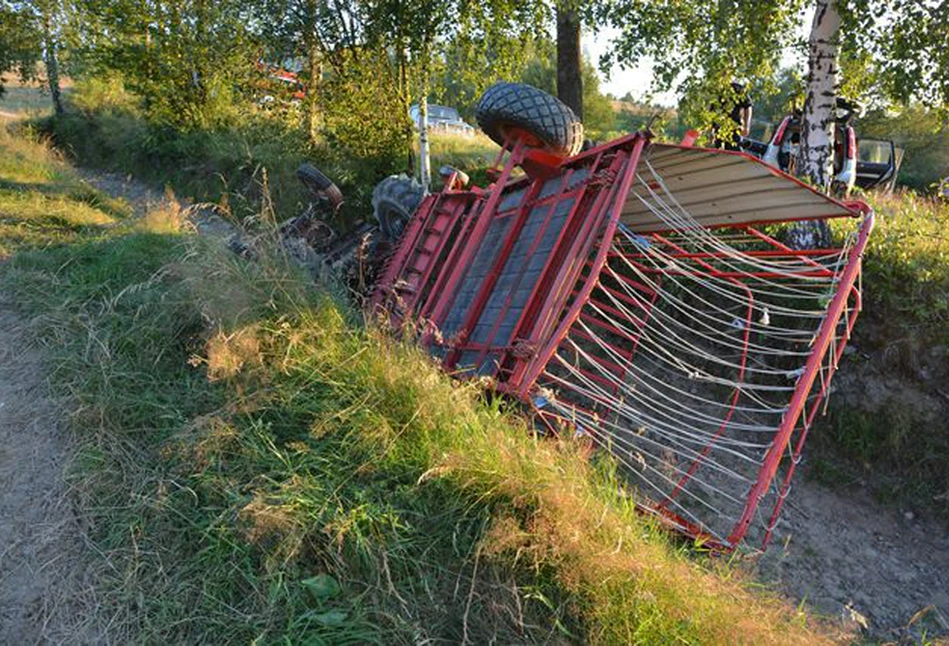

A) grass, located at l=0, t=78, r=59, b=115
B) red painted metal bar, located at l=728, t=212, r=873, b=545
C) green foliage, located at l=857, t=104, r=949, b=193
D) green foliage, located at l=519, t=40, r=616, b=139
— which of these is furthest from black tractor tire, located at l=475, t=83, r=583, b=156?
green foliage, located at l=857, t=104, r=949, b=193

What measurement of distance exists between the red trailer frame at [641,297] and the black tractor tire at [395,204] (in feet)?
2.91

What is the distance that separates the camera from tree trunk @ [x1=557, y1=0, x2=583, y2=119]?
31.1 ft

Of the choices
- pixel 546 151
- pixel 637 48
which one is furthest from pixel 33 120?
pixel 546 151

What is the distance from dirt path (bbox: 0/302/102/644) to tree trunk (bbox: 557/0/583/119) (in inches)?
313

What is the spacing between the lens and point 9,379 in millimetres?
4121

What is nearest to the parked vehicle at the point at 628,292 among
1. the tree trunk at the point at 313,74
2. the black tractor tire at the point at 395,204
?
the black tractor tire at the point at 395,204

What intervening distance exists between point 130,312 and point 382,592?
313 centimetres

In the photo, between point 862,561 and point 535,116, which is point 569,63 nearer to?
point 535,116

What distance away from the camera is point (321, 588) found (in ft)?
8.45

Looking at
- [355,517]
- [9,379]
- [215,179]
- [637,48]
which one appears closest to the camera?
[355,517]

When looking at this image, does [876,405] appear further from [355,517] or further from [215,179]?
[215,179]

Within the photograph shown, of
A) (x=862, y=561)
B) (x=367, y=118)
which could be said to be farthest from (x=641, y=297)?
(x=367, y=118)

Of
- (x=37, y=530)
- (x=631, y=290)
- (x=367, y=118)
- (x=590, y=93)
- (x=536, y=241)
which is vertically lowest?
(x=37, y=530)

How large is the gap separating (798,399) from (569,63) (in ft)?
25.9
